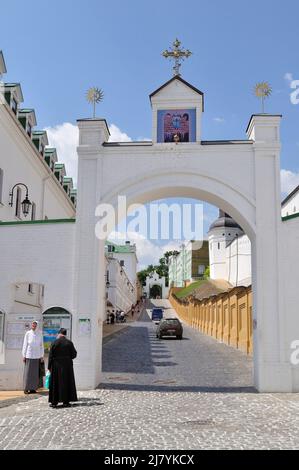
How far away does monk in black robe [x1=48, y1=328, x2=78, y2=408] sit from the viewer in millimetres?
10445

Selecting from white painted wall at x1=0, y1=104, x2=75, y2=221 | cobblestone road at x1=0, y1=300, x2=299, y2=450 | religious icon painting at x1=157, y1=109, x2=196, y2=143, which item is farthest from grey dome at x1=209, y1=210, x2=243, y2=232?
religious icon painting at x1=157, y1=109, x2=196, y2=143

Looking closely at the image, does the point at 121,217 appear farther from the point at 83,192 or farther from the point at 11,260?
the point at 11,260

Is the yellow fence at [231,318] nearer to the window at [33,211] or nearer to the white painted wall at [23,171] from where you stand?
the window at [33,211]

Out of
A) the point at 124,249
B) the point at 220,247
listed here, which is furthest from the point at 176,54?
the point at 124,249

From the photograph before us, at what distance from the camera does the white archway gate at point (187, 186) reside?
12984 millimetres

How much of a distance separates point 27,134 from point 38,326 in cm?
1049

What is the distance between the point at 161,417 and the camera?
367 inches

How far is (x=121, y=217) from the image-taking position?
14180 mm

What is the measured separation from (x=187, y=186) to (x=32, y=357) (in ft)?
19.2

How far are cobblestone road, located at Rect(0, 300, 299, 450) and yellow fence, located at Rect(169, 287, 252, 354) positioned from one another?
7733 mm

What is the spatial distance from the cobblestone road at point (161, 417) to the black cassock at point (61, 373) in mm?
313

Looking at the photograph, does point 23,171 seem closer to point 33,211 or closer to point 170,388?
point 33,211

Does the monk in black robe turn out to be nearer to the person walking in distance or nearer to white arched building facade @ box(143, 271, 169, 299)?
the person walking in distance

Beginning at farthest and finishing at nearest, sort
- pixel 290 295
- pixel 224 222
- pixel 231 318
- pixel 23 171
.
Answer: pixel 224 222 → pixel 231 318 → pixel 23 171 → pixel 290 295
